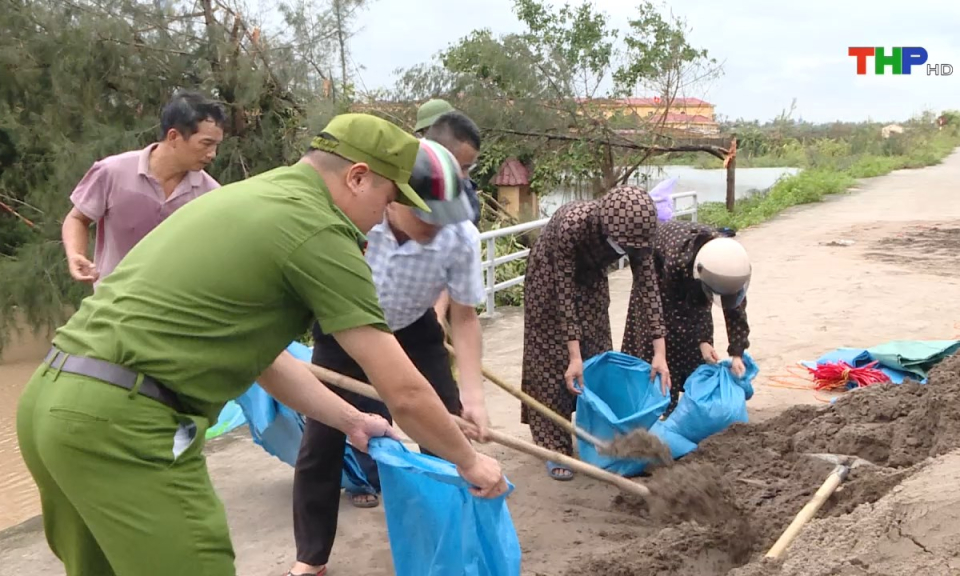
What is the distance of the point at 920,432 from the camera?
12.0 feet

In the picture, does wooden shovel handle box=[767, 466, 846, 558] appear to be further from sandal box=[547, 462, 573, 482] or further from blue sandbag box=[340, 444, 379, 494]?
blue sandbag box=[340, 444, 379, 494]

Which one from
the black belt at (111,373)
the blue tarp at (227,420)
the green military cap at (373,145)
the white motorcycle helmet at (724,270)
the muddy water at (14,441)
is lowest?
the muddy water at (14,441)

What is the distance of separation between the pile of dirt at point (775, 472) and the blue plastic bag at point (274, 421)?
129cm

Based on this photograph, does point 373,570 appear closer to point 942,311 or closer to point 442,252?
point 442,252

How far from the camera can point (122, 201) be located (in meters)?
3.47

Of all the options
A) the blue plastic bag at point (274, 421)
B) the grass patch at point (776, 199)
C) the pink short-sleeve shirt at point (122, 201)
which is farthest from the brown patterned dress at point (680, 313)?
the grass patch at point (776, 199)

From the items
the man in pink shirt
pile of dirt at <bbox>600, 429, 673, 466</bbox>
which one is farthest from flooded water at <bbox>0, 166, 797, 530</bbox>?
pile of dirt at <bbox>600, 429, 673, 466</bbox>

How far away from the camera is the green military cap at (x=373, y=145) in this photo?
1.80 m

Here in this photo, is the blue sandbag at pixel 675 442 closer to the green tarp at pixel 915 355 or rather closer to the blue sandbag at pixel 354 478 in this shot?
the blue sandbag at pixel 354 478

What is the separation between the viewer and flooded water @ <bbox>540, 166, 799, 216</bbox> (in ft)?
44.6

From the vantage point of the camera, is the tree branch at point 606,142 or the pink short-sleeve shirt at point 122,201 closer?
the pink short-sleeve shirt at point 122,201

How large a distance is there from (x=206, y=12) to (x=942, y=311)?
793 cm

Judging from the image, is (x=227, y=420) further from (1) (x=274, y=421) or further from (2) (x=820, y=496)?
(2) (x=820, y=496)

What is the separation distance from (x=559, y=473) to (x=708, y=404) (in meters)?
0.76
